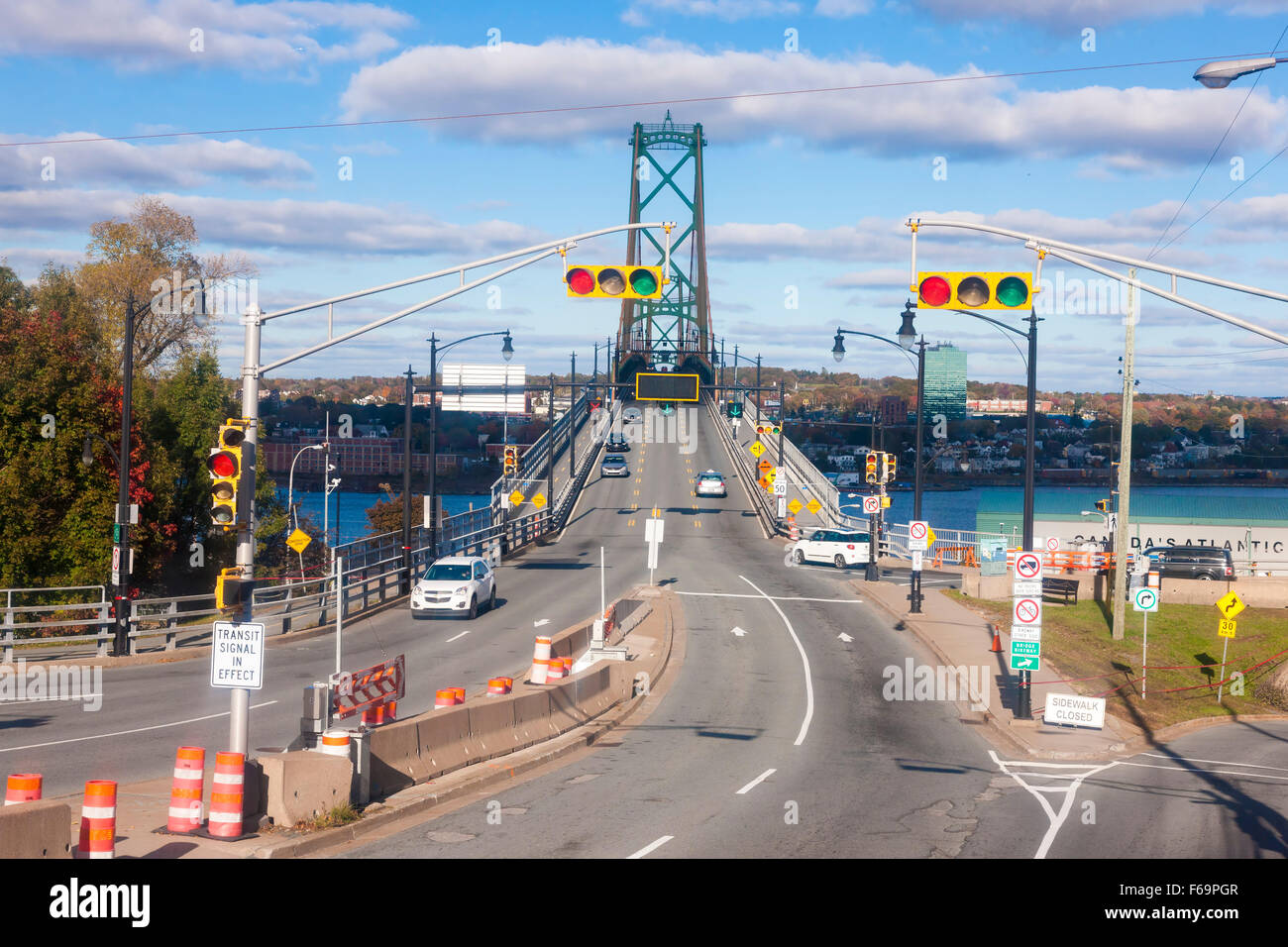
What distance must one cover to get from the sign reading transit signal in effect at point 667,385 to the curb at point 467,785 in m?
34.3

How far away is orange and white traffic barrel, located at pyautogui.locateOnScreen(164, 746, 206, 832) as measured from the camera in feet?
37.9

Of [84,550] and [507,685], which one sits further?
[84,550]

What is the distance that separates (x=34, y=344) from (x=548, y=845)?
34972mm

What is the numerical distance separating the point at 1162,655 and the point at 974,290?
65.0ft

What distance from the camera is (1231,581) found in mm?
40000

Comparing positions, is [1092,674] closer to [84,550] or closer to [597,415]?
[84,550]

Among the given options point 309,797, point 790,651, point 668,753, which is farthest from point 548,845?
point 790,651

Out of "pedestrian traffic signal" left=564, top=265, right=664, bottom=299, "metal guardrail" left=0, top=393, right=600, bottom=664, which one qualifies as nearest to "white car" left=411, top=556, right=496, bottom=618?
"metal guardrail" left=0, top=393, right=600, bottom=664

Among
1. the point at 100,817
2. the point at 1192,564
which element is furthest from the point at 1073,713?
the point at 1192,564

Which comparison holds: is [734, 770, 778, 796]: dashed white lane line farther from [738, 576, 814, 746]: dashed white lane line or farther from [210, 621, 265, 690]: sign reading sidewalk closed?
[210, 621, 265, 690]: sign reading sidewalk closed

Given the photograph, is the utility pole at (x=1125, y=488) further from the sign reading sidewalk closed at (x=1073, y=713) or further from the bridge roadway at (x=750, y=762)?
the sign reading sidewalk closed at (x=1073, y=713)

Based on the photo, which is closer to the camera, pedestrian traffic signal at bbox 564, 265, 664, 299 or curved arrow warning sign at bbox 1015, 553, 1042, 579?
pedestrian traffic signal at bbox 564, 265, 664, 299

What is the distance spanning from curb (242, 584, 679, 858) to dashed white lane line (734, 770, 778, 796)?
317 centimetres
